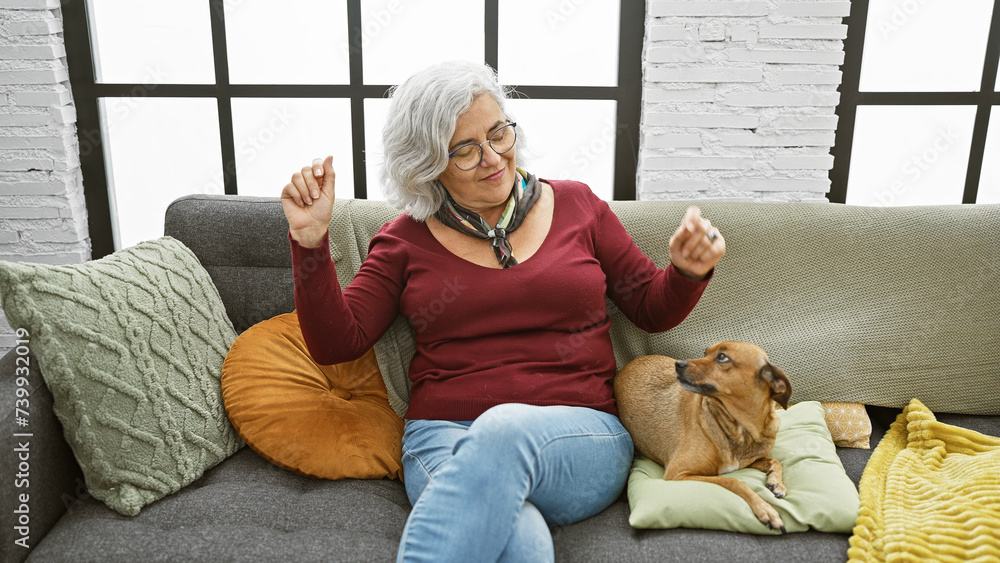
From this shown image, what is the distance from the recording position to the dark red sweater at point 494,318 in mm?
1515

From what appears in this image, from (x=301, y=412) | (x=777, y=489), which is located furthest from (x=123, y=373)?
(x=777, y=489)

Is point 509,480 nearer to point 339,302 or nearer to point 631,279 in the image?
point 339,302

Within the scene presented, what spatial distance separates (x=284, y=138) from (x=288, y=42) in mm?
313

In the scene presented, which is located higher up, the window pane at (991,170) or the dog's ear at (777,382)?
the window pane at (991,170)

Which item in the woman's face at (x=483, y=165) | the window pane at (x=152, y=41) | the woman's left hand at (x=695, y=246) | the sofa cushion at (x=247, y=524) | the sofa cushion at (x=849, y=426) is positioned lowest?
the sofa cushion at (x=247, y=524)

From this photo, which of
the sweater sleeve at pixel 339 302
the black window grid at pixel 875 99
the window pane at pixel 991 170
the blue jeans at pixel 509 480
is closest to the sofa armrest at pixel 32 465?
the sweater sleeve at pixel 339 302

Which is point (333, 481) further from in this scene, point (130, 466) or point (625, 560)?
point (625, 560)

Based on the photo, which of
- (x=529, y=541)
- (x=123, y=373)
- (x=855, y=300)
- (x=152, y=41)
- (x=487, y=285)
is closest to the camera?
(x=529, y=541)

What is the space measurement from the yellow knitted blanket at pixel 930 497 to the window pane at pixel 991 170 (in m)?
1.23

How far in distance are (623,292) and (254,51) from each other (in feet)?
4.94

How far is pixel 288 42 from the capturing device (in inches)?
92.7

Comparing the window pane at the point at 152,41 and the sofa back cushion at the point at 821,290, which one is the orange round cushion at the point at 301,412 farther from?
the window pane at the point at 152,41

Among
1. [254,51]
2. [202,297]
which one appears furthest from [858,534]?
[254,51]

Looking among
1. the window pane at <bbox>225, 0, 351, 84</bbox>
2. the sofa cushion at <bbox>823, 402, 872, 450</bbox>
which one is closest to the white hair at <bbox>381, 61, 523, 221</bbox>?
the window pane at <bbox>225, 0, 351, 84</bbox>
